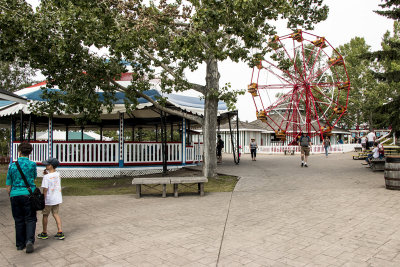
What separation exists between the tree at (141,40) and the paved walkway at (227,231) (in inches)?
150

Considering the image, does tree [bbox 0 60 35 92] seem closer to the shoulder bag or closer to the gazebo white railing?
the gazebo white railing

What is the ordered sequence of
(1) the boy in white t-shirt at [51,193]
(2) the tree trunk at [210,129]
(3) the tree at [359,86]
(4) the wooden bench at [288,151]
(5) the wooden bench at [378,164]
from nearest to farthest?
(1) the boy in white t-shirt at [51,193], (2) the tree trunk at [210,129], (5) the wooden bench at [378,164], (4) the wooden bench at [288,151], (3) the tree at [359,86]

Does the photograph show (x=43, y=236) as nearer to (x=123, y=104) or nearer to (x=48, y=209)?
(x=48, y=209)

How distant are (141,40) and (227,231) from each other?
279 inches

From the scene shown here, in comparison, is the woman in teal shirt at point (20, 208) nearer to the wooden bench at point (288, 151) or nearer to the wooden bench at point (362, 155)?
the wooden bench at point (362, 155)

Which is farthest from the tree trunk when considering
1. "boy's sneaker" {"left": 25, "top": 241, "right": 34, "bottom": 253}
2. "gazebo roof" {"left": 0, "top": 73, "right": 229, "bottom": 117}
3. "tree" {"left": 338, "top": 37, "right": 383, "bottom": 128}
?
"tree" {"left": 338, "top": 37, "right": 383, "bottom": 128}

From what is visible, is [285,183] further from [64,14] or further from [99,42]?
[64,14]

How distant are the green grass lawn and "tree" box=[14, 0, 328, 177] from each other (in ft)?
3.18

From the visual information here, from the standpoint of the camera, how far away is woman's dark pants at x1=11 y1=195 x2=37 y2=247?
4.88 meters

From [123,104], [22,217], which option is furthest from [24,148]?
[123,104]

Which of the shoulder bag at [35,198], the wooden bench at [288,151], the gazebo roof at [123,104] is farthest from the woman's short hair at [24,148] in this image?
the wooden bench at [288,151]

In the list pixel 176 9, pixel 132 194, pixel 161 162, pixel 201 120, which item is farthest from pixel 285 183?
pixel 176 9

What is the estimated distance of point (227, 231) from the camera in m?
5.66

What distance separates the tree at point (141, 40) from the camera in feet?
29.5
